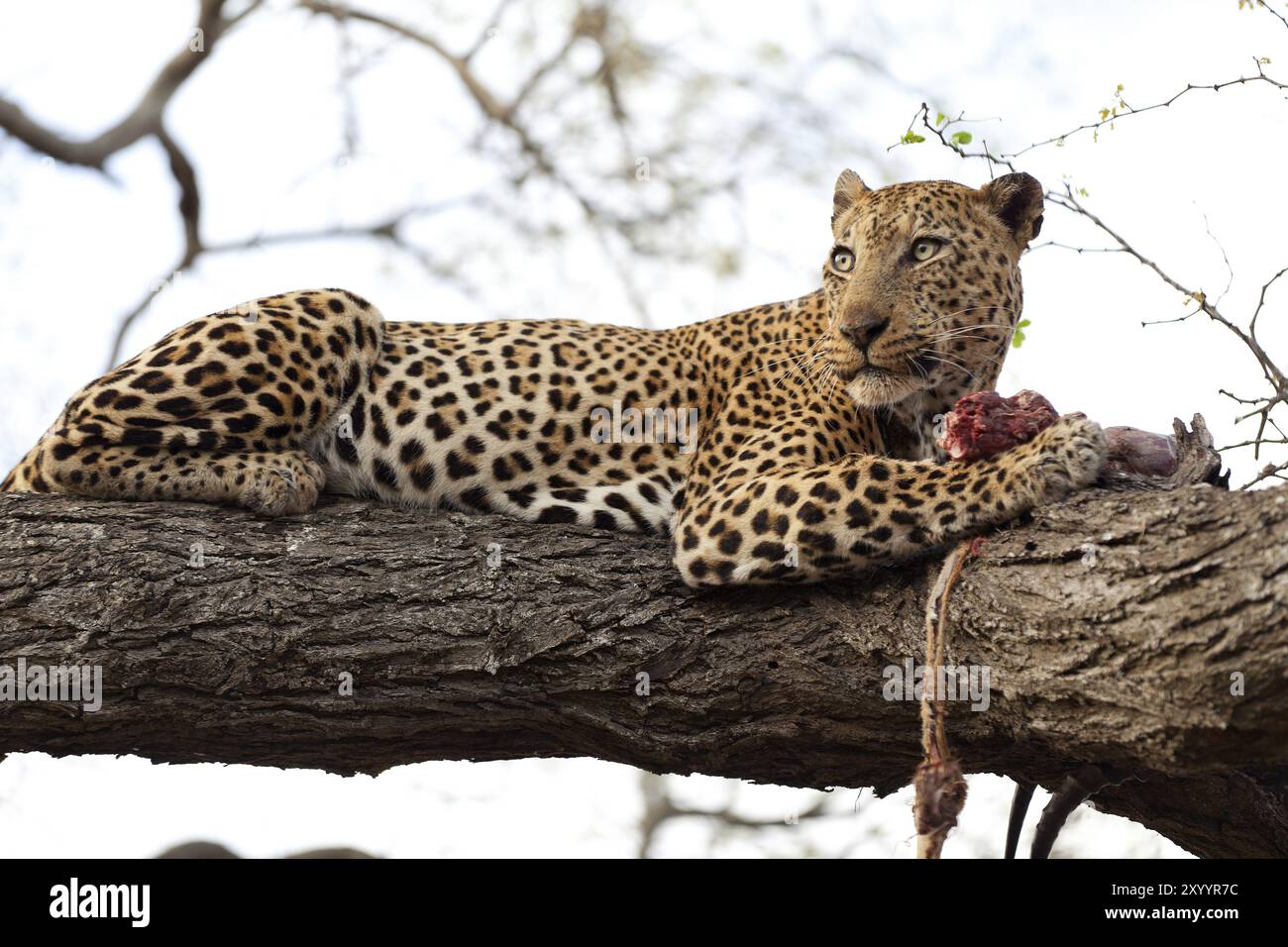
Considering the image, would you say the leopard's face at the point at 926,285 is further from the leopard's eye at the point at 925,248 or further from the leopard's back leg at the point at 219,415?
the leopard's back leg at the point at 219,415

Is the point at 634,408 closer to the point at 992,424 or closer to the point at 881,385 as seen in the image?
the point at 881,385

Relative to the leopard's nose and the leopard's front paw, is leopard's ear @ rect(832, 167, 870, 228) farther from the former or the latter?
the leopard's front paw

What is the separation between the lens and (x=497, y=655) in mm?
5746

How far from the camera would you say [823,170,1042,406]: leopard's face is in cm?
635

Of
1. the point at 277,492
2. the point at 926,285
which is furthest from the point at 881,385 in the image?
the point at 277,492

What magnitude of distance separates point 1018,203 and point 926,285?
84 centimetres

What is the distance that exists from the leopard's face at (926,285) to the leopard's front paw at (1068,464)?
3.96 feet

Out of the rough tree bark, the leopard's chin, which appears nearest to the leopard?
the leopard's chin

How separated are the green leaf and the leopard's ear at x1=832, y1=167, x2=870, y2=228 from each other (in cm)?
107

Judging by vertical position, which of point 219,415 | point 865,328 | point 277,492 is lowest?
point 277,492

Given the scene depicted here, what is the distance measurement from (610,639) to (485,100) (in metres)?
11.5
